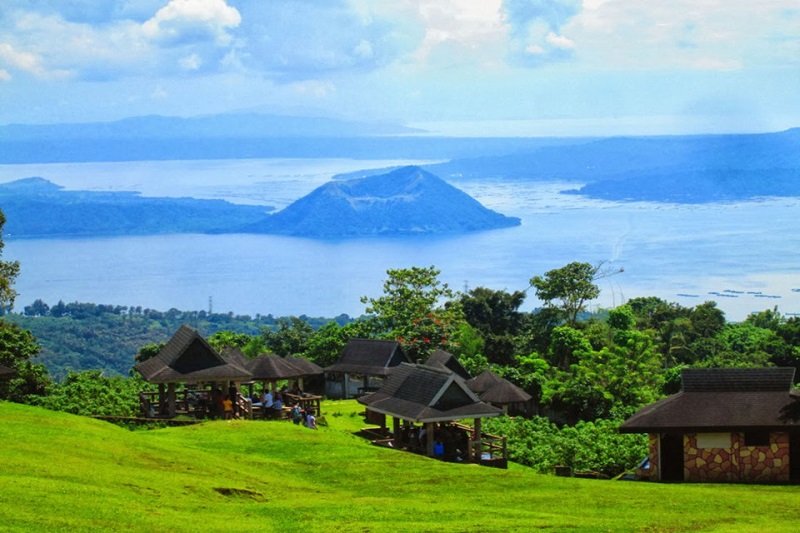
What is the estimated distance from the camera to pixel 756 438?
24906 millimetres

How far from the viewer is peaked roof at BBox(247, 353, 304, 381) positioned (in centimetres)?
3850

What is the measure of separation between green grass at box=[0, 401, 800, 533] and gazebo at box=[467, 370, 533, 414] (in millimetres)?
15314

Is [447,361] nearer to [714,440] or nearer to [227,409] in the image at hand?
[227,409]

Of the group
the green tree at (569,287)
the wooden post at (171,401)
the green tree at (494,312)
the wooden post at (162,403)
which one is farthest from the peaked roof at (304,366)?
the green tree at (569,287)

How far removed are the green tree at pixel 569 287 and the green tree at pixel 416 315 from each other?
37.1ft

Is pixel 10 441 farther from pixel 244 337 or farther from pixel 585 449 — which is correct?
pixel 244 337

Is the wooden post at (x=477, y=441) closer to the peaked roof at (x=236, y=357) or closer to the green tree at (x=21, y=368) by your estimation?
the peaked roof at (x=236, y=357)

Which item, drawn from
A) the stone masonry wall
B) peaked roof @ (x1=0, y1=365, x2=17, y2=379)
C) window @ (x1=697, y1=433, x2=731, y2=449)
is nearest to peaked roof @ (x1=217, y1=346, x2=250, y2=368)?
peaked roof @ (x1=0, y1=365, x2=17, y2=379)

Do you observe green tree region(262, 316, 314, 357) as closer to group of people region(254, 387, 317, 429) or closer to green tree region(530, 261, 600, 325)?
green tree region(530, 261, 600, 325)

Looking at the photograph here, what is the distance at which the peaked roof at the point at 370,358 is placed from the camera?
4381 cm

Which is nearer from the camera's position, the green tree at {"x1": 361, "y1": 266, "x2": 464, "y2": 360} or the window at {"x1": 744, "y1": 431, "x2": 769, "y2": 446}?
the window at {"x1": 744, "y1": 431, "x2": 769, "y2": 446}

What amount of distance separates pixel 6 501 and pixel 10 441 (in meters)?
5.10

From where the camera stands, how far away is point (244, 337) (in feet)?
191

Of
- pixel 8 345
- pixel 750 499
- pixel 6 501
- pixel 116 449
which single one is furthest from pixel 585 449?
pixel 8 345
